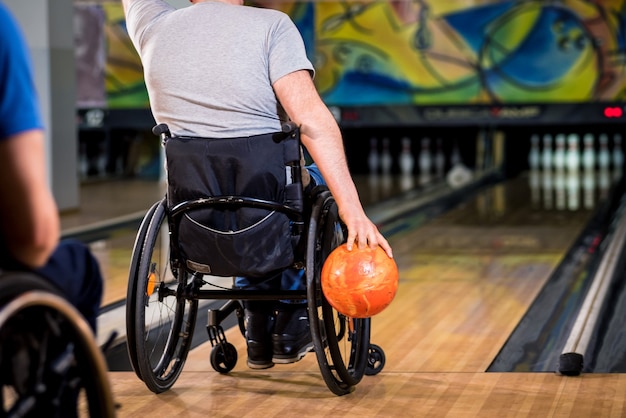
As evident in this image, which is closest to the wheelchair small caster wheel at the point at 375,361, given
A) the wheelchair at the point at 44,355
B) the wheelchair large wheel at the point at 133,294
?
the wheelchair large wheel at the point at 133,294

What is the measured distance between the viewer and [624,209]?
6.62 m

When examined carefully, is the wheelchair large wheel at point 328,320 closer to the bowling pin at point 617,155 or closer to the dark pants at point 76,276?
the dark pants at point 76,276

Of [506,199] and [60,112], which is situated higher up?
[60,112]

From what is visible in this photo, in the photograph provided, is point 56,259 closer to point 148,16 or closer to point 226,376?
point 148,16

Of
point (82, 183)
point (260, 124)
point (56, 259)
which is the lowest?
point (82, 183)

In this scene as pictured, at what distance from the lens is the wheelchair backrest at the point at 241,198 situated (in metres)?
2.48

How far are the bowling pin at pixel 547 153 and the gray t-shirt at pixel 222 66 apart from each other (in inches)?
282

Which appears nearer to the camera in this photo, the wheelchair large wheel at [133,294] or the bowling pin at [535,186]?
the wheelchair large wheel at [133,294]

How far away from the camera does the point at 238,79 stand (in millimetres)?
2523

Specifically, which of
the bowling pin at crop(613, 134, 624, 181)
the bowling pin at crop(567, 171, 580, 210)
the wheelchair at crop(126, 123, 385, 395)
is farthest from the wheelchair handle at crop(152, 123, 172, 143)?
the bowling pin at crop(613, 134, 624, 181)

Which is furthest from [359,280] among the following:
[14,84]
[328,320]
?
[14,84]

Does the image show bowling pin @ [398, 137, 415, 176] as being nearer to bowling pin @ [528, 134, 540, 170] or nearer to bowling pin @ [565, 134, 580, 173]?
bowling pin @ [528, 134, 540, 170]

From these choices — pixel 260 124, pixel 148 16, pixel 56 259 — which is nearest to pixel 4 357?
pixel 56 259

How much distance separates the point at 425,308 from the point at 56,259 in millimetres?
2341
